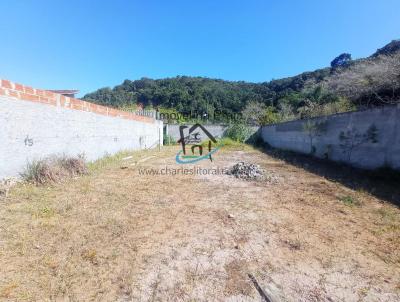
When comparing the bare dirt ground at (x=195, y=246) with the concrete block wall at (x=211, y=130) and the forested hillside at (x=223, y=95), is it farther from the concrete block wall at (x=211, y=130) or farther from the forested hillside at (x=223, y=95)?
the forested hillside at (x=223, y=95)

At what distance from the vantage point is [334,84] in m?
11.0

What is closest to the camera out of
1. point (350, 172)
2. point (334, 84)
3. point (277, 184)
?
point (277, 184)

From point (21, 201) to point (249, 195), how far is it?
13.3ft

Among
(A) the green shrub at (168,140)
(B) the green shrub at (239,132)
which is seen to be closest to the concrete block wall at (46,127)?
(A) the green shrub at (168,140)

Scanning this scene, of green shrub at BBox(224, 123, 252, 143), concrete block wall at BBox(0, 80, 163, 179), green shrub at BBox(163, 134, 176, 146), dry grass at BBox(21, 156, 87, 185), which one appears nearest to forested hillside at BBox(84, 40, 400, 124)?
green shrub at BBox(224, 123, 252, 143)

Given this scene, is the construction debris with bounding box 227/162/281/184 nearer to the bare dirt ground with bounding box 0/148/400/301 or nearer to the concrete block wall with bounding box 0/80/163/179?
the bare dirt ground with bounding box 0/148/400/301

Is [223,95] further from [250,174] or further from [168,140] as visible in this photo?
[250,174]

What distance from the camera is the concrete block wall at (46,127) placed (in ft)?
14.7

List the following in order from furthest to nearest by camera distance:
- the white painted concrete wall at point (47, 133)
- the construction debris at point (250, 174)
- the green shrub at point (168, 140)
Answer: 1. the green shrub at point (168, 140)
2. the construction debris at point (250, 174)
3. the white painted concrete wall at point (47, 133)

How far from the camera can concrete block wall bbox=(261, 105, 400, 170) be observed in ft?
18.8

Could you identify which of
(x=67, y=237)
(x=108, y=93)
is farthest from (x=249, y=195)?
(x=108, y=93)

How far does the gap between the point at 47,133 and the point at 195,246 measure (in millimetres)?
4850

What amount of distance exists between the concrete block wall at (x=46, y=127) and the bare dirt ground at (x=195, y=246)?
931 millimetres

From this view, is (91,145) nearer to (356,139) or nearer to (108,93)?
(356,139)
